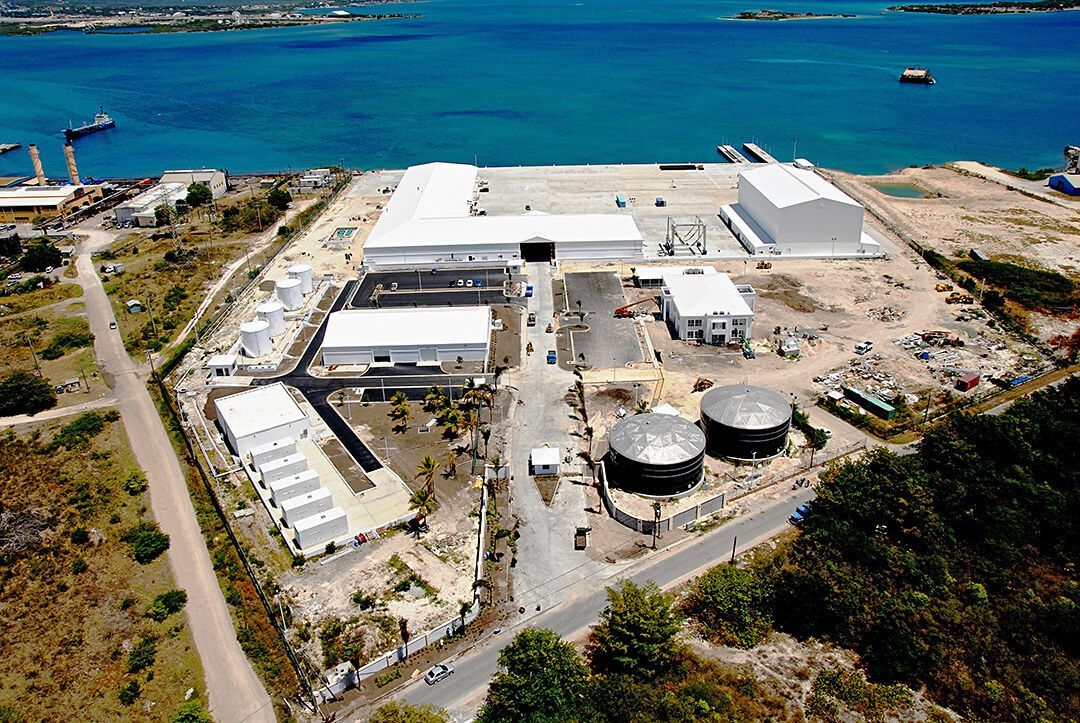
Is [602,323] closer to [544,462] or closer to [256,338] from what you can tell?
[544,462]

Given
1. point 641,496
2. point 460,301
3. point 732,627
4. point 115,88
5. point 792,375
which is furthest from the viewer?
point 115,88

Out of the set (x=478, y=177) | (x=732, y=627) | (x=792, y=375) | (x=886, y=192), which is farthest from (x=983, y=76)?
(x=732, y=627)

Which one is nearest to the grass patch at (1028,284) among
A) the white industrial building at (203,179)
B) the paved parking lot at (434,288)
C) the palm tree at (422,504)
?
the paved parking lot at (434,288)

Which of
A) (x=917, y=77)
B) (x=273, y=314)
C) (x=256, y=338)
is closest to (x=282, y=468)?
(x=256, y=338)

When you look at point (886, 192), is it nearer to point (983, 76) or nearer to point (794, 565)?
point (794, 565)

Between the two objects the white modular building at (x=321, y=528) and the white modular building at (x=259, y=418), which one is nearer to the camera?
the white modular building at (x=321, y=528)

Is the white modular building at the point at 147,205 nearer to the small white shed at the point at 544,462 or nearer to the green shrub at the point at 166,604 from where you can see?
the green shrub at the point at 166,604
